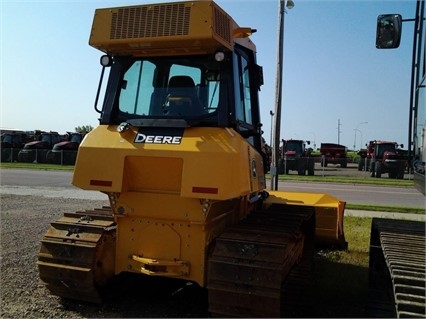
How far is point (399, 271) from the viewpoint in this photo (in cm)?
284

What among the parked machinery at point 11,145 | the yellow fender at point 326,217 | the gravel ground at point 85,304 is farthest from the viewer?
the parked machinery at point 11,145

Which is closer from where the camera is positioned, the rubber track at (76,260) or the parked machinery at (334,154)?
the rubber track at (76,260)

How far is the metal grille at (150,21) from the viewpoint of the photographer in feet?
14.4

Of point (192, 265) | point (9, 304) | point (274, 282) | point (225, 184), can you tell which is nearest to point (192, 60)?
point (225, 184)

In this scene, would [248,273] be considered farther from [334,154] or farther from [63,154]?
[334,154]

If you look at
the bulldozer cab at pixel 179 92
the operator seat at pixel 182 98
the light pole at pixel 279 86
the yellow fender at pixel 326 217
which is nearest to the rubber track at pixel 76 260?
the bulldozer cab at pixel 179 92

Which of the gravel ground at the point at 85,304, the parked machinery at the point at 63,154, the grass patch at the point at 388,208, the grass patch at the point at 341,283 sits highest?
the parked machinery at the point at 63,154

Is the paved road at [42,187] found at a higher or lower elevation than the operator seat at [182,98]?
lower

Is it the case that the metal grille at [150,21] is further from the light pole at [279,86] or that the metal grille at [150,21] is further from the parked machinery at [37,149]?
the parked machinery at [37,149]

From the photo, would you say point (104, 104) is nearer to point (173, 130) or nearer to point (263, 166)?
point (173, 130)

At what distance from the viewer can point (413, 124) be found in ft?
14.8

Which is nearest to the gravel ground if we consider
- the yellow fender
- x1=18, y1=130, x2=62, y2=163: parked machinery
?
the yellow fender

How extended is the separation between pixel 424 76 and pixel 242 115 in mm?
1835

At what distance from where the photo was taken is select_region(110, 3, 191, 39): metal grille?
4.38 metres
